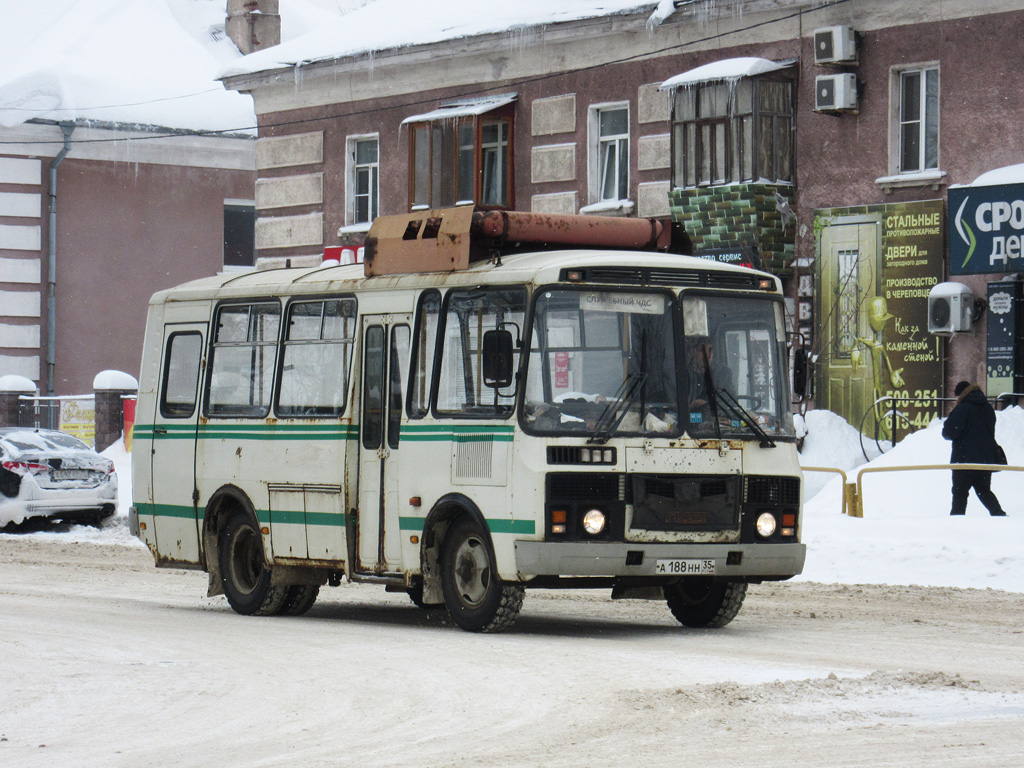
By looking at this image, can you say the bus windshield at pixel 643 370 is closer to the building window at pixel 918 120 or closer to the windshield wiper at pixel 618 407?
the windshield wiper at pixel 618 407

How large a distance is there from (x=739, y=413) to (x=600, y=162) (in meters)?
17.6

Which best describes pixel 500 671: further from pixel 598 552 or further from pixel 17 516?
pixel 17 516

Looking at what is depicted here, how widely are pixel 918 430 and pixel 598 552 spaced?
13.6 meters

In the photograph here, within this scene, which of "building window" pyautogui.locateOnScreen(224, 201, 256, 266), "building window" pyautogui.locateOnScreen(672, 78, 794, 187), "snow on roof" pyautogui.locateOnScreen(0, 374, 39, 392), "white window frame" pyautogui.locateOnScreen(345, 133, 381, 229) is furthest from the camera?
"building window" pyautogui.locateOnScreen(224, 201, 256, 266)

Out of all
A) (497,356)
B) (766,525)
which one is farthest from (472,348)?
(766,525)

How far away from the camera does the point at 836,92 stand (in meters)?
26.5

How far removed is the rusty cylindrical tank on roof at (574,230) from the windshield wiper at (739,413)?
166 centimetres

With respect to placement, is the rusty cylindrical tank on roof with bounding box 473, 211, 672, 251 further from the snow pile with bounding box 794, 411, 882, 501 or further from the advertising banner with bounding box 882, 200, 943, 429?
the advertising banner with bounding box 882, 200, 943, 429

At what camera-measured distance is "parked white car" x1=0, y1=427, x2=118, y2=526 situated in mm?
24625

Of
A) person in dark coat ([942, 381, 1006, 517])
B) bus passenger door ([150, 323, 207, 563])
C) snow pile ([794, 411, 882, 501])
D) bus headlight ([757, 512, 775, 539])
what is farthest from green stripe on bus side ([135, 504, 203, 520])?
snow pile ([794, 411, 882, 501])

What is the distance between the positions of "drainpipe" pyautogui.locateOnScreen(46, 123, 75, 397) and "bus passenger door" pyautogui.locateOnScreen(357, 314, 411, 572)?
30.6 meters

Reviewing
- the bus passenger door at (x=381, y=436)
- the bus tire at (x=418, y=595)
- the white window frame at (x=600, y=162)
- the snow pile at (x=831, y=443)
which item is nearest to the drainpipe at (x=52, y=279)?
the white window frame at (x=600, y=162)

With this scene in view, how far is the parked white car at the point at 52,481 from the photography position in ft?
80.8

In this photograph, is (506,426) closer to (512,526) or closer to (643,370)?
(512,526)
